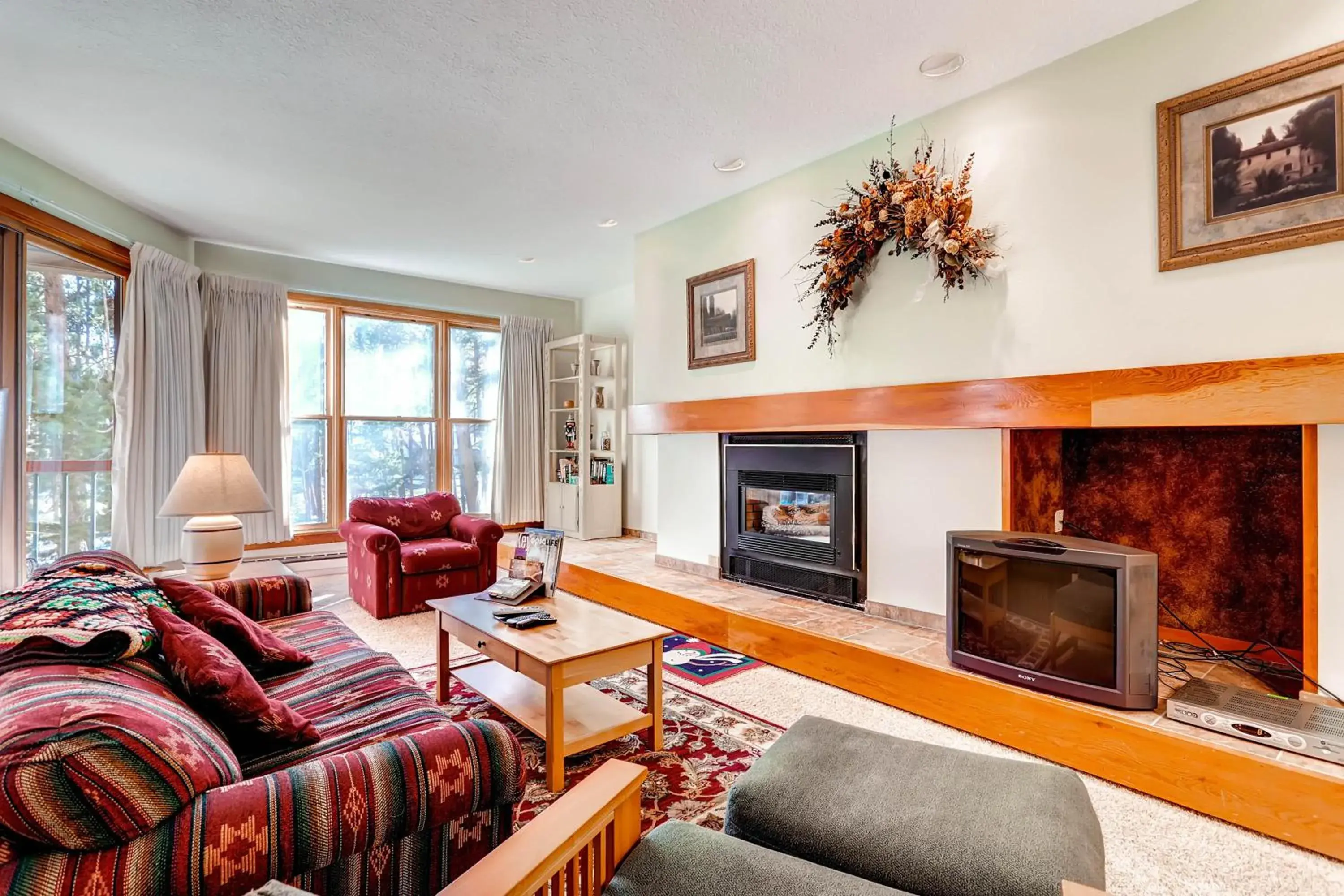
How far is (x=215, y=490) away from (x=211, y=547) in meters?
0.32

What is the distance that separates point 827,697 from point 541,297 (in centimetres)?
547

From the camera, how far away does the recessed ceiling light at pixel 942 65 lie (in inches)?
108

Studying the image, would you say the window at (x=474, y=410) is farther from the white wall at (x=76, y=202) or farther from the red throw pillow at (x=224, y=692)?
the red throw pillow at (x=224, y=692)

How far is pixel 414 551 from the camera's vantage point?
4211mm

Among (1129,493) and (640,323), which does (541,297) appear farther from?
(1129,493)

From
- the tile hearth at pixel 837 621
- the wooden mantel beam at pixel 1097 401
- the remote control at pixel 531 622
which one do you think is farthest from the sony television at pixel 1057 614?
the remote control at pixel 531 622

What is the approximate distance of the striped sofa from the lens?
36.1 inches

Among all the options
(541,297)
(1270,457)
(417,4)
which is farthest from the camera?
(541,297)

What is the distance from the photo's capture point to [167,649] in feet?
5.00

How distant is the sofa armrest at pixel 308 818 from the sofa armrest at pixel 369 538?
301cm

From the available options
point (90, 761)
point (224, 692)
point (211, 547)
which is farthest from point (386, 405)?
point (90, 761)

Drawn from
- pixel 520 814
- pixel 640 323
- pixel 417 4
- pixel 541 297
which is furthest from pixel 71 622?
pixel 541 297

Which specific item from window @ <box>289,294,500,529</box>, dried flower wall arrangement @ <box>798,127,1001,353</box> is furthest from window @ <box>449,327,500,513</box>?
dried flower wall arrangement @ <box>798,127,1001,353</box>

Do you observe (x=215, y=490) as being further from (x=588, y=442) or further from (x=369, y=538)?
(x=588, y=442)
